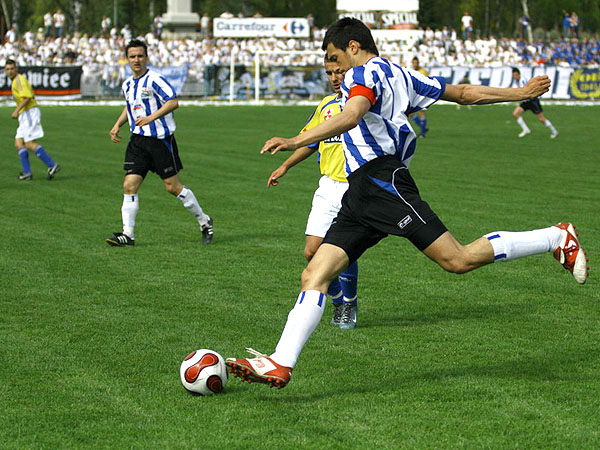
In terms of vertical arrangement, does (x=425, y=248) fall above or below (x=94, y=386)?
above

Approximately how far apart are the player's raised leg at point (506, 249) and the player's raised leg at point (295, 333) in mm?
607

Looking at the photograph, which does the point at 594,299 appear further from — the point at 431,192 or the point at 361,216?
the point at 431,192

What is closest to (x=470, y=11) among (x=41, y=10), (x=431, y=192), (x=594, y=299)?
(x=41, y=10)

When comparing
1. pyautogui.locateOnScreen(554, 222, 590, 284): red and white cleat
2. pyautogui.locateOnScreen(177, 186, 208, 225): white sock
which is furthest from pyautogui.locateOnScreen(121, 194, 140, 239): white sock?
pyautogui.locateOnScreen(554, 222, 590, 284): red and white cleat

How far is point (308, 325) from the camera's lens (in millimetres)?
5172

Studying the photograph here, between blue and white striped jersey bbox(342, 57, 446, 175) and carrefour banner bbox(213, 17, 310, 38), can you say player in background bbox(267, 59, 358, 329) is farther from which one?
carrefour banner bbox(213, 17, 310, 38)

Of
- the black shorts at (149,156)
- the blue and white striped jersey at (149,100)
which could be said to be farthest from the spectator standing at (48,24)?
the black shorts at (149,156)

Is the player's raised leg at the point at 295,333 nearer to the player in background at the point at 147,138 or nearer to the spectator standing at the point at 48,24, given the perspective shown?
the player in background at the point at 147,138

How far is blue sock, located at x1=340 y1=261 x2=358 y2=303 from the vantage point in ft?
23.1

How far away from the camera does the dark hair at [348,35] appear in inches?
216

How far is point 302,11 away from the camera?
80.1 metres

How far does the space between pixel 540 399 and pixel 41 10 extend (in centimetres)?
8017

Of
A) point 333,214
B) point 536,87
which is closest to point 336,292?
point 333,214

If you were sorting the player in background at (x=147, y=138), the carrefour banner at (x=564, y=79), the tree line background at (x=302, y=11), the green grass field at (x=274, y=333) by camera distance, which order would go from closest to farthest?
1. the green grass field at (x=274, y=333)
2. the player in background at (x=147, y=138)
3. the carrefour banner at (x=564, y=79)
4. the tree line background at (x=302, y=11)
